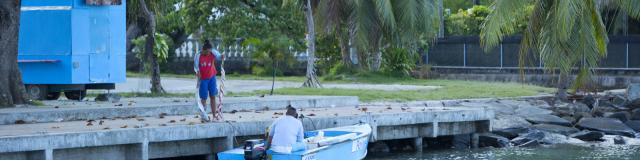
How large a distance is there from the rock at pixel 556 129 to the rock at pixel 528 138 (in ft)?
2.05

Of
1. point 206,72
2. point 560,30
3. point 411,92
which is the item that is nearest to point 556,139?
point 411,92

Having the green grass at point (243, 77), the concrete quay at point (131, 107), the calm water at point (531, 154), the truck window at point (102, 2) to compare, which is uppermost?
the truck window at point (102, 2)

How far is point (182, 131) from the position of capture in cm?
2092

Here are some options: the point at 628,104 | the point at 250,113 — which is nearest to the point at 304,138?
the point at 250,113

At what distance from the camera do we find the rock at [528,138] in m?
28.9

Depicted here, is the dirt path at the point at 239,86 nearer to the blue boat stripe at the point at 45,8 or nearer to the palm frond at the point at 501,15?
the blue boat stripe at the point at 45,8

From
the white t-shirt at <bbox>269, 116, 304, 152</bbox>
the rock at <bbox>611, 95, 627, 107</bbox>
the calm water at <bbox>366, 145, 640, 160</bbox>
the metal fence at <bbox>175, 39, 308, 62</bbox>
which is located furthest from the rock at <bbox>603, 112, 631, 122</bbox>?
the metal fence at <bbox>175, 39, 308, 62</bbox>

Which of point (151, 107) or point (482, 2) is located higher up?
point (482, 2)

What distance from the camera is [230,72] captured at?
49.6m

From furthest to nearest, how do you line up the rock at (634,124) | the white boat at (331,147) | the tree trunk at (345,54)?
the tree trunk at (345,54), the rock at (634,124), the white boat at (331,147)

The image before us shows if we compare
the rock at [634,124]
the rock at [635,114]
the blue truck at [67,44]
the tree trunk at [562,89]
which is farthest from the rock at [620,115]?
the blue truck at [67,44]

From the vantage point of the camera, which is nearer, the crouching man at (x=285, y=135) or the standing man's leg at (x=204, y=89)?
the crouching man at (x=285, y=135)

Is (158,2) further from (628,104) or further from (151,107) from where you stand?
(628,104)

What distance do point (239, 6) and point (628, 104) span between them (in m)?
16.7
